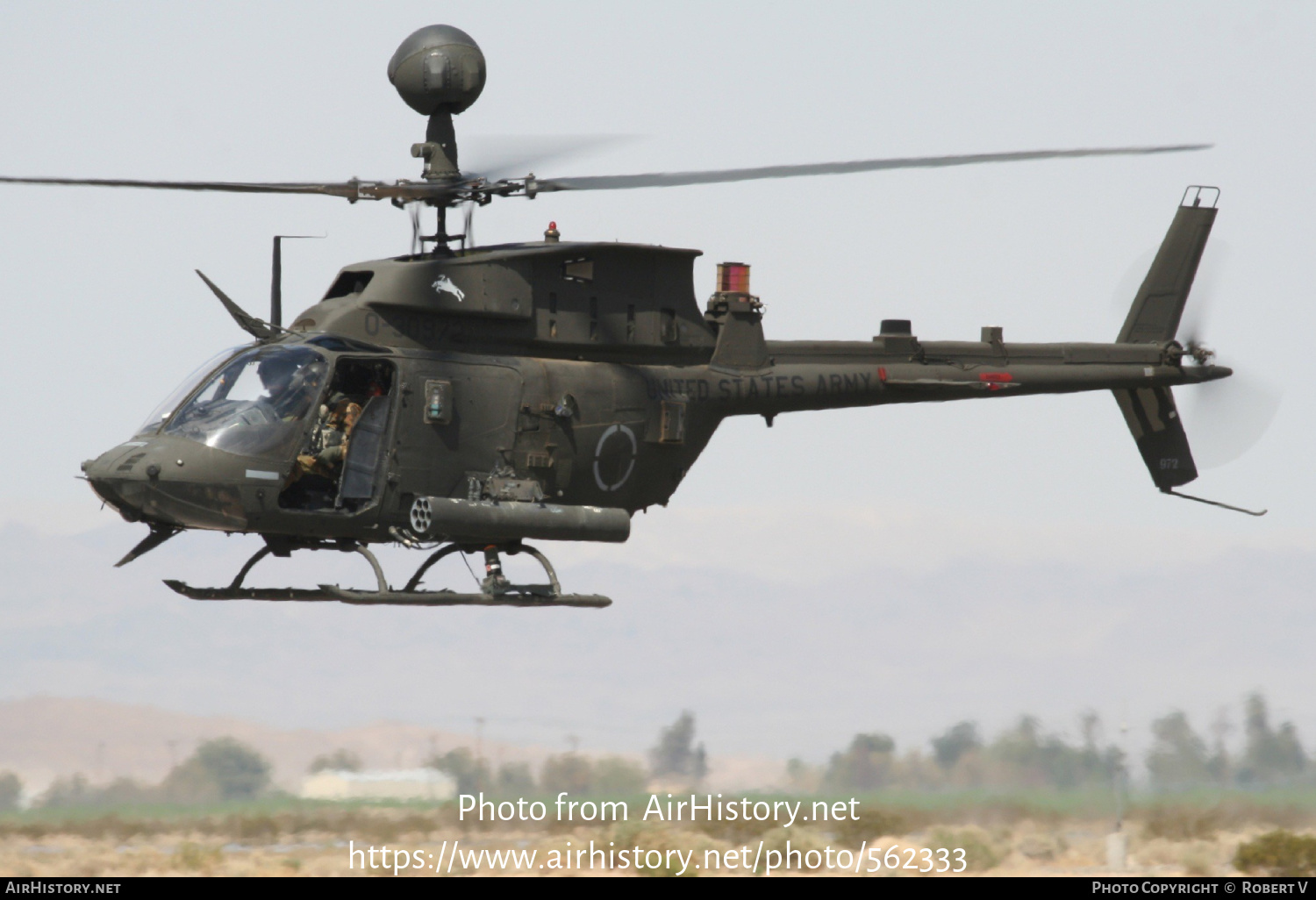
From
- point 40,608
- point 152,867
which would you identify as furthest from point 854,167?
point 40,608

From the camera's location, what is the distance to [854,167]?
12.8 metres

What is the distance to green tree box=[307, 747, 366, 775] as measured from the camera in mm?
22406

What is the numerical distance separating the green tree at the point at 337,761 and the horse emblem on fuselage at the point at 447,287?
415 inches

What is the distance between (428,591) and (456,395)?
1635 mm

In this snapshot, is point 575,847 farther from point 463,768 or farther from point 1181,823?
point 1181,823

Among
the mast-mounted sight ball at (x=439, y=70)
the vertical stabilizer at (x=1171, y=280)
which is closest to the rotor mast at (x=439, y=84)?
the mast-mounted sight ball at (x=439, y=70)

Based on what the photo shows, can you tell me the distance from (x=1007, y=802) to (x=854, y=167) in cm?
1203

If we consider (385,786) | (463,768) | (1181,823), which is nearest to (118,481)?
(385,786)

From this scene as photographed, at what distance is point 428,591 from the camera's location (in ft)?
42.7

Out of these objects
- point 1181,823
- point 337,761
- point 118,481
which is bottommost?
point 1181,823

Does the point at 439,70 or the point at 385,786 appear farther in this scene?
the point at 385,786

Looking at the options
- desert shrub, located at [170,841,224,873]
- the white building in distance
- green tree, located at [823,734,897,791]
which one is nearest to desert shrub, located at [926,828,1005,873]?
green tree, located at [823,734,897,791]

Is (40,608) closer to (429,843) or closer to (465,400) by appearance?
(429,843)

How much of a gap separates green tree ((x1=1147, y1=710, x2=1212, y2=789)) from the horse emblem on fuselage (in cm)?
1316
